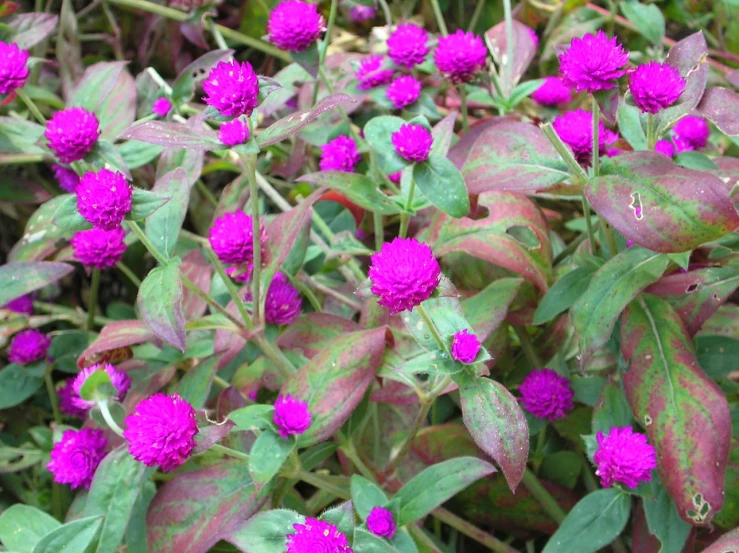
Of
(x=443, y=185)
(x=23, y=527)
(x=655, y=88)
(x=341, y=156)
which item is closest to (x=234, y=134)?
(x=443, y=185)

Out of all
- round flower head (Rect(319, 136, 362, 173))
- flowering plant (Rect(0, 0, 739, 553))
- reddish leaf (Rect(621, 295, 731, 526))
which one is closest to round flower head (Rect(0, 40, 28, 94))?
flowering plant (Rect(0, 0, 739, 553))

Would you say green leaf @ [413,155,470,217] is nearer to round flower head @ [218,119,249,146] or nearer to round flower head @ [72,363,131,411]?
round flower head @ [218,119,249,146]

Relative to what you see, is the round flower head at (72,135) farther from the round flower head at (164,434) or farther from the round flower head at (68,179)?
the round flower head at (164,434)

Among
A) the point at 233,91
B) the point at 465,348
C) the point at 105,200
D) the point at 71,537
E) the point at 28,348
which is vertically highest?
the point at 233,91

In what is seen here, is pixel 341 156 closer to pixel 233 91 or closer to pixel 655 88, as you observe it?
pixel 233 91

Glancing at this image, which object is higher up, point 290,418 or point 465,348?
point 465,348

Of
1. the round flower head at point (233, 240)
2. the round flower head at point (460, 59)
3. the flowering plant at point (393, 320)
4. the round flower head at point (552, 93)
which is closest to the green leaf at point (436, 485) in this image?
the flowering plant at point (393, 320)

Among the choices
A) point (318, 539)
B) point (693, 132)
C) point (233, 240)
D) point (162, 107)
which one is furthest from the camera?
point (162, 107)
